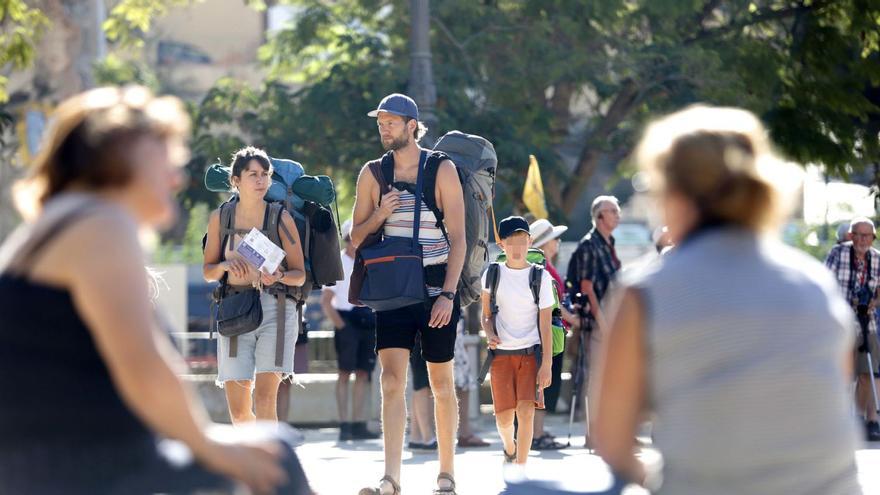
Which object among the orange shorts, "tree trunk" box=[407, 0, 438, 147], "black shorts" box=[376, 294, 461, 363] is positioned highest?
"tree trunk" box=[407, 0, 438, 147]

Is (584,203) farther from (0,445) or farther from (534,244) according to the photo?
(0,445)

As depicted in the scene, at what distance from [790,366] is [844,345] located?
21cm

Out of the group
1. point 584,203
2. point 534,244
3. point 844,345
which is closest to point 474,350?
point 534,244

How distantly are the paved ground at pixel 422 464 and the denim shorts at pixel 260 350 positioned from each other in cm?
67

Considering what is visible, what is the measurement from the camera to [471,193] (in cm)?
909

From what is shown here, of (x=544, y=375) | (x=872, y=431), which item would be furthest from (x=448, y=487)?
(x=872, y=431)

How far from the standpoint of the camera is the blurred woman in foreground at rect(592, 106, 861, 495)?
341cm

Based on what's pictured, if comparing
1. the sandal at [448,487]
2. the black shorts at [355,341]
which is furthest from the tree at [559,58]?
the sandal at [448,487]

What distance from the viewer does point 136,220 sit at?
138 inches

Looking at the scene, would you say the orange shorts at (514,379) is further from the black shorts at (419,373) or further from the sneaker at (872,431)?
the sneaker at (872,431)

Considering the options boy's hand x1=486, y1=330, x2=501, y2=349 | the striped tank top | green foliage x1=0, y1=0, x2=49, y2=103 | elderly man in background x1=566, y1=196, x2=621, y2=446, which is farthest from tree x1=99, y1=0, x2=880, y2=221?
the striped tank top

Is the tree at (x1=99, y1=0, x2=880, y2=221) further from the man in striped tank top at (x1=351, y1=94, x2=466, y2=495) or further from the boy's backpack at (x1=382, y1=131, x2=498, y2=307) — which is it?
the man in striped tank top at (x1=351, y1=94, x2=466, y2=495)

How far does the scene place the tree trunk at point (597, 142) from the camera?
2386 cm

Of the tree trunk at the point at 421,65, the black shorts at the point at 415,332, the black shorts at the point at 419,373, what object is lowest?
the black shorts at the point at 419,373
